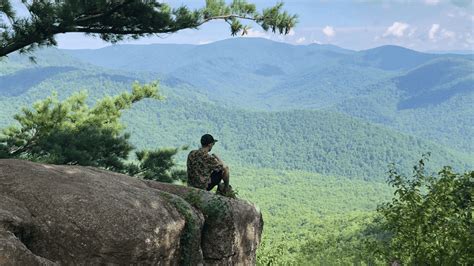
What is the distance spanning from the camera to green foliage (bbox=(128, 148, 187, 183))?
19688mm

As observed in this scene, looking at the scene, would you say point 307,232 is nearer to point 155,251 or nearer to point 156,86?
point 156,86

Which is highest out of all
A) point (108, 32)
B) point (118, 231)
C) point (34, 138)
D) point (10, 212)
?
point (108, 32)

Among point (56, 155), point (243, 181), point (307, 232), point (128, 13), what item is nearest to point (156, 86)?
point (56, 155)

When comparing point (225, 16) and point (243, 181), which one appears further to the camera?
point (243, 181)

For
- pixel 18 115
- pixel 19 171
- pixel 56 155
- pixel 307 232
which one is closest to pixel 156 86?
pixel 18 115

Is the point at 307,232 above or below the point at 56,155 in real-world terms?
below

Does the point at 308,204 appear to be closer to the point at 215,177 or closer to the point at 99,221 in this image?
the point at 215,177

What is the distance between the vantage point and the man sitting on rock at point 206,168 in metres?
9.73

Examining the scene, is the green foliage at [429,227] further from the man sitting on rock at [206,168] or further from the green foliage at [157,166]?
the green foliage at [157,166]

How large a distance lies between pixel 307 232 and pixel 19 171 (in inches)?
3411

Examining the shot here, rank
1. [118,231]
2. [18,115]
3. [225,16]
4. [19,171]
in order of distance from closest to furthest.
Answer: [118,231], [19,171], [225,16], [18,115]

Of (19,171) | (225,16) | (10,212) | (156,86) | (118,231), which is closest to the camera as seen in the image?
(10,212)

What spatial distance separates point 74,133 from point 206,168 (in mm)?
9469

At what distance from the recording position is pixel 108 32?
1305 centimetres
